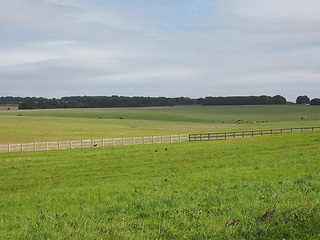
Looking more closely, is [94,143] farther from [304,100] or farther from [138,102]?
[304,100]

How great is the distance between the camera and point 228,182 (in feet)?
45.5

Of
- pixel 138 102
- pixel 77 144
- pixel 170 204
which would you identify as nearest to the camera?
pixel 170 204

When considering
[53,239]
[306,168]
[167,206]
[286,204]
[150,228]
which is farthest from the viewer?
[306,168]

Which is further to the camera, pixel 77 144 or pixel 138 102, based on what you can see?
pixel 138 102

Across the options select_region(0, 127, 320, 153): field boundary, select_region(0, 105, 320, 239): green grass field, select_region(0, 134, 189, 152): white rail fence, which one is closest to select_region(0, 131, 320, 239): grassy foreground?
select_region(0, 105, 320, 239): green grass field

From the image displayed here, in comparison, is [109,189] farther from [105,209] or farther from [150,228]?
[150,228]

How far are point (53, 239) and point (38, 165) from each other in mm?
18490

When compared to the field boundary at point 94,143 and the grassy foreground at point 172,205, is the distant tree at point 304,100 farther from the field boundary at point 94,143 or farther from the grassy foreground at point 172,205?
the grassy foreground at point 172,205

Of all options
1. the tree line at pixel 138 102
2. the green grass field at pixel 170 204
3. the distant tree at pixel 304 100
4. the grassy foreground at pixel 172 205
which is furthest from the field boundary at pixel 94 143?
the distant tree at pixel 304 100

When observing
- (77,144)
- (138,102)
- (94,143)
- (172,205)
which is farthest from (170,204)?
(138,102)

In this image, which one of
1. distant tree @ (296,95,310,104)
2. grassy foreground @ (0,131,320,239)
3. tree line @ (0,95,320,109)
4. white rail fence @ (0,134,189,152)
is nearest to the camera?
grassy foreground @ (0,131,320,239)

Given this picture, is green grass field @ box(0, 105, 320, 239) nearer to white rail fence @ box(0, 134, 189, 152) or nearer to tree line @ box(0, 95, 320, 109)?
white rail fence @ box(0, 134, 189, 152)

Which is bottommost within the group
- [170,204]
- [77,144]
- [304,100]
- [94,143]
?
[77,144]

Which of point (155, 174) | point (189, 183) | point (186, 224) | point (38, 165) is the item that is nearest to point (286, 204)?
point (186, 224)
